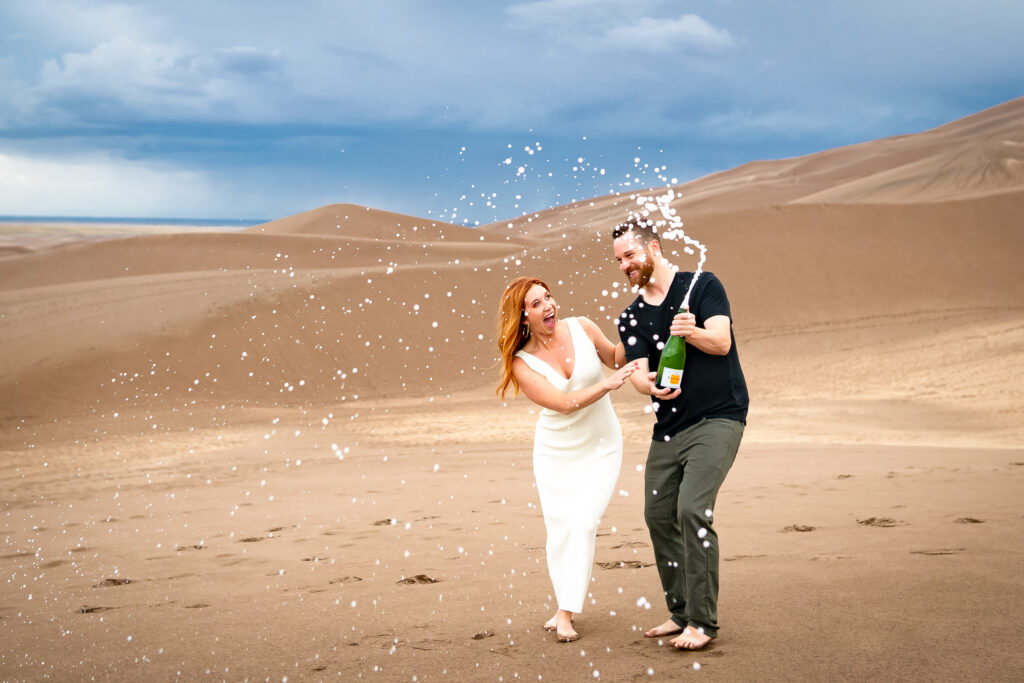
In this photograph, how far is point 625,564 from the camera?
240 inches

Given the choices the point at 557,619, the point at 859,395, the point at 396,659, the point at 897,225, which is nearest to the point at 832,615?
the point at 557,619

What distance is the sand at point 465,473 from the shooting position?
4.60 metres

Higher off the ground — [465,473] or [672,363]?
[672,363]

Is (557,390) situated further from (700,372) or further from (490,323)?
(490,323)

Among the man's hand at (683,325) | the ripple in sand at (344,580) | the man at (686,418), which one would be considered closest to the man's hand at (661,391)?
the man at (686,418)

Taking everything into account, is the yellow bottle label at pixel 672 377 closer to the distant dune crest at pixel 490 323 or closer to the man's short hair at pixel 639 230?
the man's short hair at pixel 639 230

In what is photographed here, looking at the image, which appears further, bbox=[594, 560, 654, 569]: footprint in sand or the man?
bbox=[594, 560, 654, 569]: footprint in sand

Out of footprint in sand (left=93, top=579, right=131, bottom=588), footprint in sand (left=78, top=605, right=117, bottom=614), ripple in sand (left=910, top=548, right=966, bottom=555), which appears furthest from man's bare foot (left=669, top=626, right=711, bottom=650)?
footprint in sand (left=93, top=579, right=131, bottom=588)

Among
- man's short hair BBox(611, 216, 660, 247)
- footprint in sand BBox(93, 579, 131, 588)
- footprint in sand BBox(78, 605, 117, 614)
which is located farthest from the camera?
footprint in sand BBox(93, 579, 131, 588)

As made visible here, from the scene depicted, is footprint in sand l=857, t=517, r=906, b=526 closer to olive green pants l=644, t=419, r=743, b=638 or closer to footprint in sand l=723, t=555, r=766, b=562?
footprint in sand l=723, t=555, r=766, b=562

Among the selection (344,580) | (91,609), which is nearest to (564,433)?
(344,580)

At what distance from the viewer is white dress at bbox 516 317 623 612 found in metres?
4.62

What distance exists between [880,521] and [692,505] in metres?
3.20

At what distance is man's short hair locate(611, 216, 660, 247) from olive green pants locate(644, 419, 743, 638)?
2.86ft
